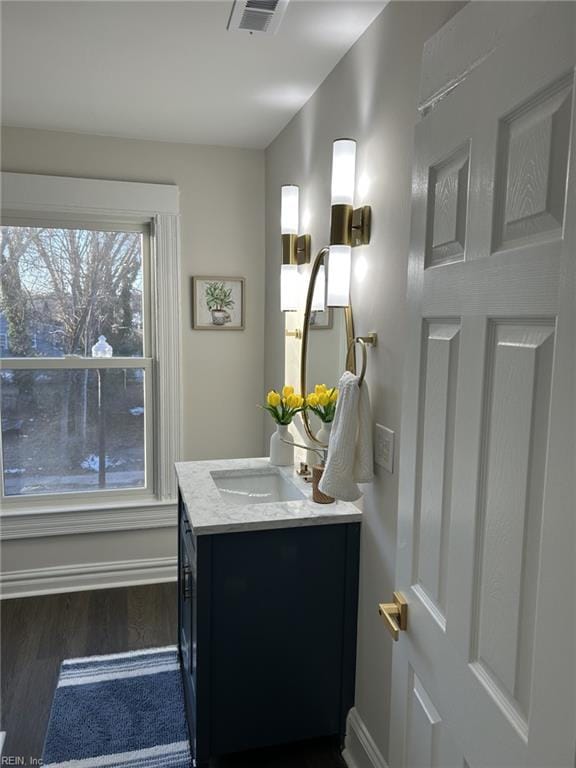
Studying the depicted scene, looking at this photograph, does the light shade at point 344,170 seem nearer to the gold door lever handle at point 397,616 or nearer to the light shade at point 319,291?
the light shade at point 319,291

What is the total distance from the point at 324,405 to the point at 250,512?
0.47m

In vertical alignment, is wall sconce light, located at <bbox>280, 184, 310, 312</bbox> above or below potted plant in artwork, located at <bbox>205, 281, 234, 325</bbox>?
above

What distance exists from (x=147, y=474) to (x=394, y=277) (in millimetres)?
2168

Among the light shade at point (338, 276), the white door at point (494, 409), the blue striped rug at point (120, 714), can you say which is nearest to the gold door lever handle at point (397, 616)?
the white door at point (494, 409)

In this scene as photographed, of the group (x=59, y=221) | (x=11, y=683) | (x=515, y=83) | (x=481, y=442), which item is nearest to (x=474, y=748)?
(x=481, y=442)

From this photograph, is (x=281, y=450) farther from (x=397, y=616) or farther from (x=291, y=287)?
(x=397, y=616)

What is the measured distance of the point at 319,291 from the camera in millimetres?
2229

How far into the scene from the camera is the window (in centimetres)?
301

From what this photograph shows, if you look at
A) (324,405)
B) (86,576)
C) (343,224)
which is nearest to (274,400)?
(324,405)

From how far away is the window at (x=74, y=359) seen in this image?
9.86 feet

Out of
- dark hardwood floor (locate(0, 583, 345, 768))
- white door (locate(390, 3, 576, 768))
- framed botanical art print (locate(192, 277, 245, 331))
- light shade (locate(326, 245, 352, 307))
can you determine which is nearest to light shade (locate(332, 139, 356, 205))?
light shade (locate(326, 245, 352, 307))

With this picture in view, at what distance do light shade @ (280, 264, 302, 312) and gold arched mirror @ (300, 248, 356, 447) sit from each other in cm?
16

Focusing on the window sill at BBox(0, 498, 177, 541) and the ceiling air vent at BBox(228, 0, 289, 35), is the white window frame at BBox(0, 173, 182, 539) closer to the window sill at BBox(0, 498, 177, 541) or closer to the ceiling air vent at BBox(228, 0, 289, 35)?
the window sill at BBox(0, 498, 177, 541)

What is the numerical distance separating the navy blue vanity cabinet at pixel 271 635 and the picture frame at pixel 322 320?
0.76 metres
